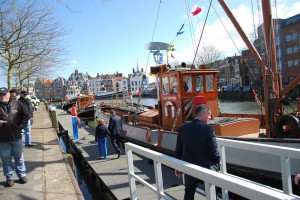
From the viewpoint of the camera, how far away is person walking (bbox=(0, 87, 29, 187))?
18.2 feet

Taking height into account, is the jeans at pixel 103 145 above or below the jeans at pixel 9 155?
below

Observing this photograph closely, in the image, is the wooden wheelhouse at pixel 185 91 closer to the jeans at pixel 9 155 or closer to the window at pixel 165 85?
the window at pixel 165 85

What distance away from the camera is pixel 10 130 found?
559 cm

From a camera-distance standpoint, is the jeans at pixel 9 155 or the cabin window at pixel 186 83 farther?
the cabin window at pixel 186 83

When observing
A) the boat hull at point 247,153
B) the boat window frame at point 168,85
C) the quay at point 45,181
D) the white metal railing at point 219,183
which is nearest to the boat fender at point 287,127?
the boat hull at point 247,153

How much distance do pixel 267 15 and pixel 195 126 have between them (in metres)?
4.72

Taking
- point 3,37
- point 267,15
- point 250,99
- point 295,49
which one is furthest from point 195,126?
point 295,49

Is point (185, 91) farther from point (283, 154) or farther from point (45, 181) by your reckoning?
point (283, 154)

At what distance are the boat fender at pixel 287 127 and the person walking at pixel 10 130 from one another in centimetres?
519

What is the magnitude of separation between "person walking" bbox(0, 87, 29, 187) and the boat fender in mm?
5193

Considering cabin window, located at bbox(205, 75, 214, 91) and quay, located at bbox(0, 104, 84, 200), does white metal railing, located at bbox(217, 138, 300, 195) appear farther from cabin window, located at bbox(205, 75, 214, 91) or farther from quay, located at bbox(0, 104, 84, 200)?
cabin window, located at bbox(205, 75, 214, 91)

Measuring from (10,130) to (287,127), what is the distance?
5509 mm

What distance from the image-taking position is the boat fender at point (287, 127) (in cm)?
649

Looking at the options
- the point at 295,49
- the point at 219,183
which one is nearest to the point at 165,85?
the point at 219,183
